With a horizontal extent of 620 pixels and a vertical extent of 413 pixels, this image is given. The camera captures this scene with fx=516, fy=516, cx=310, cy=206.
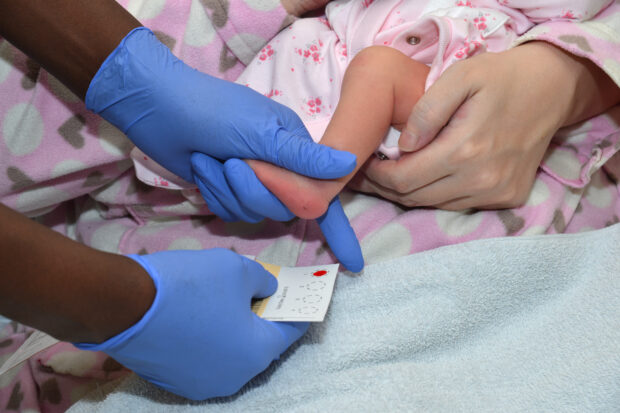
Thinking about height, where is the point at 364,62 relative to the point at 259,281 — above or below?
above

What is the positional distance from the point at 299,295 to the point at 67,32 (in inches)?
24.7

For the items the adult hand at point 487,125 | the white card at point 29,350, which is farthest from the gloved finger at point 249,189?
the white card at point 29,350

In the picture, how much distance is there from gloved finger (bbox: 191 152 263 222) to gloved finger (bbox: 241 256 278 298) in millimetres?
142

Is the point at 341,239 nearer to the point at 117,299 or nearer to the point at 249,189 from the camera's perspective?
the point at 249,189

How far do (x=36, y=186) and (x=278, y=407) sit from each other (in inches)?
26.9

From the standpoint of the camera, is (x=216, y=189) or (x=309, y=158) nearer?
(x=309, y=158)

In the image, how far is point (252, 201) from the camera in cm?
92

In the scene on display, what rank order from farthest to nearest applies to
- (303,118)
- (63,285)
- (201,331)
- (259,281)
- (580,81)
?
1. (303,118)
2. (580,81)
3. (259,281)
4. (201,331)
5. (63,285)

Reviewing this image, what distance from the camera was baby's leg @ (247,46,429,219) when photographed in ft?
2.95

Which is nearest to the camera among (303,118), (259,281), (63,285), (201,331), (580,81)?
(63,285)

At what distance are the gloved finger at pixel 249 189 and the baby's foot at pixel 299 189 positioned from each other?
14 millimetres

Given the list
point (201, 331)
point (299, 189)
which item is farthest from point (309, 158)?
point (201, 331)

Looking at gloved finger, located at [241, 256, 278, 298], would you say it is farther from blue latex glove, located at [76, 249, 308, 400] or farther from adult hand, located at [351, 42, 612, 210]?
adult hand, located at [351, 42, 612, 210]

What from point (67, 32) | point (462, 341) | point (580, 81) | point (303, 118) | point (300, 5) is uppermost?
point (67, 32)
